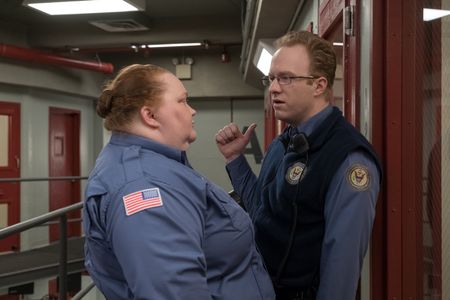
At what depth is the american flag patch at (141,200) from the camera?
3.46 feet

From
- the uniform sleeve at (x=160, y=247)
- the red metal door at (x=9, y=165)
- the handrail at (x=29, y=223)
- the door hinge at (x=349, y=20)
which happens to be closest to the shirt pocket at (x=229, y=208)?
the uniform sleeve at (x=160, y=247)

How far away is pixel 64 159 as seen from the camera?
27.5 feet

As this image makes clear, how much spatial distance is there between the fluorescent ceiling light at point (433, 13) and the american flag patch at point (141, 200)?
1.07 metres

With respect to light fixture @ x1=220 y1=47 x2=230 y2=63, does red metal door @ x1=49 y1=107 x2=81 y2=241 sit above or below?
below

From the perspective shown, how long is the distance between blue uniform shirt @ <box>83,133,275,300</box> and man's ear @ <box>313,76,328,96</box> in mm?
570

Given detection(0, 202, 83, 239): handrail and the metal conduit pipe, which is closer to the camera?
detection(0, 202, 83, 239): handrail

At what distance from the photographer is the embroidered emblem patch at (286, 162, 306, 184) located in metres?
1.54

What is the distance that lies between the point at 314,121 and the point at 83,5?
4.04 m

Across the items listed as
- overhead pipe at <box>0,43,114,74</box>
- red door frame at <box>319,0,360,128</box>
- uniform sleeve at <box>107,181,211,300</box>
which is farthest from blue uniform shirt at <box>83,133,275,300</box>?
overhead pipe at <box>0,43,114,74</box>

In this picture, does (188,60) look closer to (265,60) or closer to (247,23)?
(247,23)

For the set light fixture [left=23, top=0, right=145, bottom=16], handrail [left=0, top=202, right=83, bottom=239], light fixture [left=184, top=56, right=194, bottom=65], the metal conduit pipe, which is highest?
light fixture [left=184, top=56, right=194, bottom=65]

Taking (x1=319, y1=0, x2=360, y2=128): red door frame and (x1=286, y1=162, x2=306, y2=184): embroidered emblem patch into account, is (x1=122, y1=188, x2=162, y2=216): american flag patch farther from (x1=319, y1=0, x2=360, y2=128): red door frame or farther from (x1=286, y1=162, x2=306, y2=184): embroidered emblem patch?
(x1=319, y1=0, x2=360, y2=128): red door frame

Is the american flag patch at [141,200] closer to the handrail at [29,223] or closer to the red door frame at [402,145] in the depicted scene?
the red door frame at [402,145]

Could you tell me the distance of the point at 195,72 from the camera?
8.48 m
